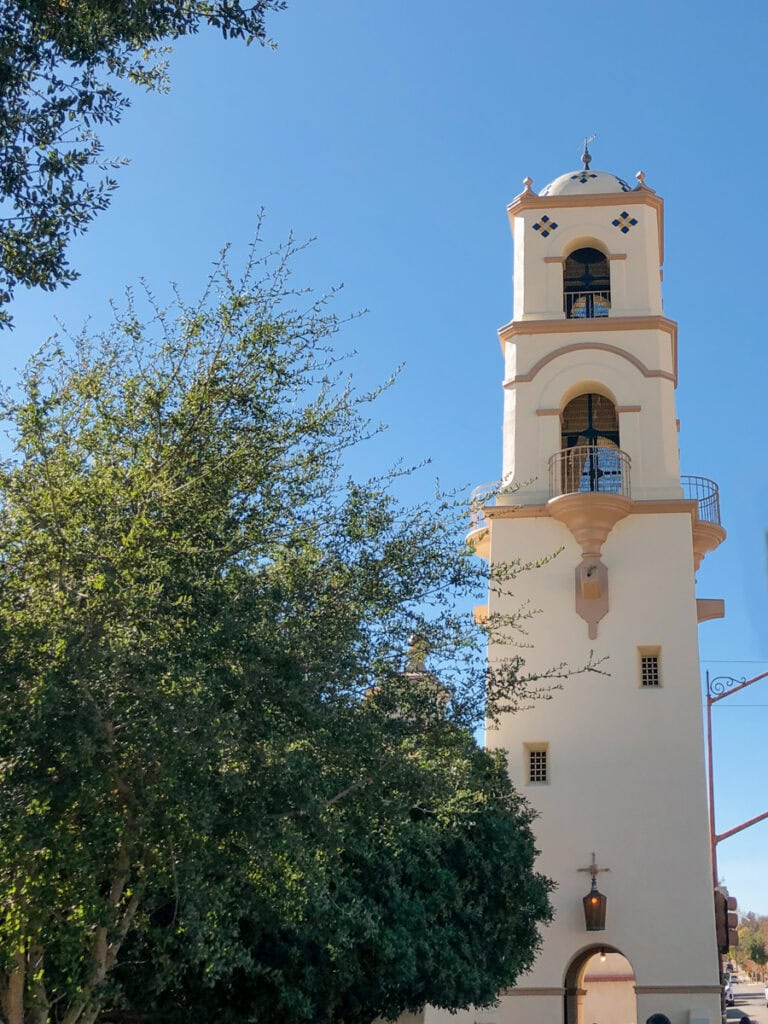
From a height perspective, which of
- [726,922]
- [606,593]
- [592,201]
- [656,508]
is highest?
[592,201]

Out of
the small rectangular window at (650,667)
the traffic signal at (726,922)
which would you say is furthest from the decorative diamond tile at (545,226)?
the traffic signal at (726,922)

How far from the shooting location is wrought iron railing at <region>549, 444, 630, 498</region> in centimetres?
2429

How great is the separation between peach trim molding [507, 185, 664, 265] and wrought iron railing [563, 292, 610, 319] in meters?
1.79

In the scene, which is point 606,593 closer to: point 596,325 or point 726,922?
point 596,325

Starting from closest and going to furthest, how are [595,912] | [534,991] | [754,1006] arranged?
[595,912] < [534,991] < [754,1006]

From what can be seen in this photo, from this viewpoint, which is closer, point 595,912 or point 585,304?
point 595,912

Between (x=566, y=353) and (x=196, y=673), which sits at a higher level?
(x=566, y=353)

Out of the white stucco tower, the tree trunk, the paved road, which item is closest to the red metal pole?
the white stucco tower

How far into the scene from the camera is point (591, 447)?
2395 centimetres

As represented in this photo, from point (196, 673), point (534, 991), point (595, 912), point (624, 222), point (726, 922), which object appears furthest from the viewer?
point (624, 222)

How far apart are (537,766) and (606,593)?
360 cm

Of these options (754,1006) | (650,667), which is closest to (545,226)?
(650,667)

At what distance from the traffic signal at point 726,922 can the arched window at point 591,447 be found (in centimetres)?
915

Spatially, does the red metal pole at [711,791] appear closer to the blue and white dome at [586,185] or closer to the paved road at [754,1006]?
the blue and white dome at [586,185]
